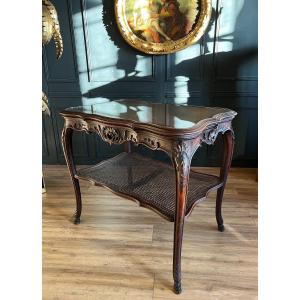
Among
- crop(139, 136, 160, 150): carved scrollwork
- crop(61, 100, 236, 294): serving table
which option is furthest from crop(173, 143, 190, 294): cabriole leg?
crop(139, 136, 160, 150): carved scrollwork

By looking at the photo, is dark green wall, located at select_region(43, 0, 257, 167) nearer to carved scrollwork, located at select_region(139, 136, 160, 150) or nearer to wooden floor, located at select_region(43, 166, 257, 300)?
wooden floor, located at select_region(43, 166, 257, 300)

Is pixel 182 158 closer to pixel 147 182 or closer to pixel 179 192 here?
pixel 179 192

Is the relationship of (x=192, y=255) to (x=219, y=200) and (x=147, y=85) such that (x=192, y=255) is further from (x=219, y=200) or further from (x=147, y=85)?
(x=147, y=85)

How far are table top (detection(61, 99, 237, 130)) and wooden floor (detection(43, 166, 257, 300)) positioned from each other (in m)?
0.96

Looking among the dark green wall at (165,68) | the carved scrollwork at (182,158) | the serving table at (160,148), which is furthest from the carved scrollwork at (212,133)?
the dark green wall at (165,68)

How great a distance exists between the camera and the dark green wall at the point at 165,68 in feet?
9.26

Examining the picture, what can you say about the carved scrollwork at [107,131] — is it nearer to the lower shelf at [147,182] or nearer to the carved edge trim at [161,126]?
the carved edge trim at [161,126]

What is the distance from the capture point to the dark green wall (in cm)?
282

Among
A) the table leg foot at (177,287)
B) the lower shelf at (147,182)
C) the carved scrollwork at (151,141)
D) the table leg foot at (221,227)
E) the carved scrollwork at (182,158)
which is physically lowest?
the table leg foot at (177,287)

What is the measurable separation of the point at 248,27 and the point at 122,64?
1.41 meters

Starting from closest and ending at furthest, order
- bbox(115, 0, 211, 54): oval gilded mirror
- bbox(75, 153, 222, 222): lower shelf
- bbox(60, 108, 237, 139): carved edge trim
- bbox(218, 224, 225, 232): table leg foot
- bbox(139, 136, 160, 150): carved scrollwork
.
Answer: bbox(60, 108, 237, 139): carved edge trim → bbox(139, 136, 160, 150): carved scrollwork → bbox(75, 153, 222, 222): lower shelf → bbox(218, 224, 225, 232): table leg foot → bbox(115, 0, 211, 54): oval gilded mirror

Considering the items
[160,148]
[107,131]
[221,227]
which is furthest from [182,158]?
[221,227]
